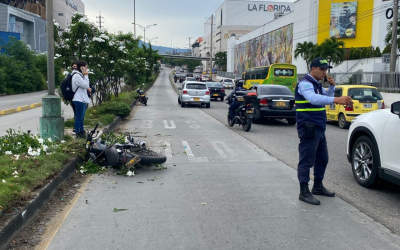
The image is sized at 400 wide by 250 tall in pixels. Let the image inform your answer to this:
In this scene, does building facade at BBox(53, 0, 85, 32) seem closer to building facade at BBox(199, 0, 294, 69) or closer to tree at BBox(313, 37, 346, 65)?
building facade at BBox(199, 0, 294, 69)

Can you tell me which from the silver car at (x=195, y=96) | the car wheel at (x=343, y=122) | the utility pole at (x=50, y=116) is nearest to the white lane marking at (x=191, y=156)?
the utility pole at (x=50, y=116)

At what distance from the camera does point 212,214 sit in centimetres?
488

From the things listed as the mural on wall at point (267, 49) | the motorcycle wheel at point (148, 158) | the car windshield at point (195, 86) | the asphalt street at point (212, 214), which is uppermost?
the mural on wall at point (267, 49)

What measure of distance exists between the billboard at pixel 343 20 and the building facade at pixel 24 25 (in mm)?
42053

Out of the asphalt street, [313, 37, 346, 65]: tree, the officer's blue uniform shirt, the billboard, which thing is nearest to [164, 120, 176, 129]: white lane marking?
the asphalt street

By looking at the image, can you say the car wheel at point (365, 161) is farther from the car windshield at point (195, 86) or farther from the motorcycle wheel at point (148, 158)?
the car windshield at point (195, 86)

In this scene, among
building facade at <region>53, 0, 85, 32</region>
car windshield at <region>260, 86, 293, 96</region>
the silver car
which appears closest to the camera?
car windshield at <region>260, 86, 293, 96</region>

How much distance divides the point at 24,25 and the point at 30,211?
2671 inches

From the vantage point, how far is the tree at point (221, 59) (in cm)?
10831

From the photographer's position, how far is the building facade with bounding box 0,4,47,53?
185ft

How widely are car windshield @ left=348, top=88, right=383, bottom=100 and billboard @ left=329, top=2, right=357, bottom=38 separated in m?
36.4

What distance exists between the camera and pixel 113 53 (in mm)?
16375

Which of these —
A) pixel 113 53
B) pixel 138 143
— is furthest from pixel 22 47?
pixel 138 143

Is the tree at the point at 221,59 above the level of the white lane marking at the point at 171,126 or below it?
above
